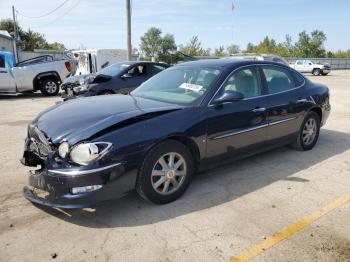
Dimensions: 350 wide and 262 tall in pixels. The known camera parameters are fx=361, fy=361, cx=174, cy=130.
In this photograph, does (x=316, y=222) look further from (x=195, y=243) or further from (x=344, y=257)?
(x=195, y=243)

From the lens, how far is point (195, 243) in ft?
10.6

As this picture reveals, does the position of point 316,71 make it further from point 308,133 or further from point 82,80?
point 308,133

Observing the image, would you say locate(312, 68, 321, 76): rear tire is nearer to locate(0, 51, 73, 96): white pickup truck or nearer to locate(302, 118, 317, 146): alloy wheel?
locate(0, 51, 73, 96): white pickup truck

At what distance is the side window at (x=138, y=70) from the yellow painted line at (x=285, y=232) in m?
7.37

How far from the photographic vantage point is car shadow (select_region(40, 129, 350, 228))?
371cm

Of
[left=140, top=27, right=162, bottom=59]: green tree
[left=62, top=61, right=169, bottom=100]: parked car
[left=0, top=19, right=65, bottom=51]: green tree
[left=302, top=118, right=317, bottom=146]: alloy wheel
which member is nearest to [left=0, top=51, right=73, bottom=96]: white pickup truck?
[left=62, top=61, right=169, bottom=100]: parked car

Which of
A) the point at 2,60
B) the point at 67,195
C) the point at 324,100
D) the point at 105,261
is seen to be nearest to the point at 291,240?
the point at 105,261

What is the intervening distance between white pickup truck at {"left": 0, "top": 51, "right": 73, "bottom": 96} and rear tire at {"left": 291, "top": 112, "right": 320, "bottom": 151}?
1170 cm

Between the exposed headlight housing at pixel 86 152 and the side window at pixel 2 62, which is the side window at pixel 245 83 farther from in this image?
the side window at pixel 2 62

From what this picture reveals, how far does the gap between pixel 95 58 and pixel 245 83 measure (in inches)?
706

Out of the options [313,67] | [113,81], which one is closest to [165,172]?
[113,81]

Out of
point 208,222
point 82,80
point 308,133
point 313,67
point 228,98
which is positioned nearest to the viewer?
point 208,222

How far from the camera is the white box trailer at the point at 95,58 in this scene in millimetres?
21542

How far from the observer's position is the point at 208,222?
3.62m
